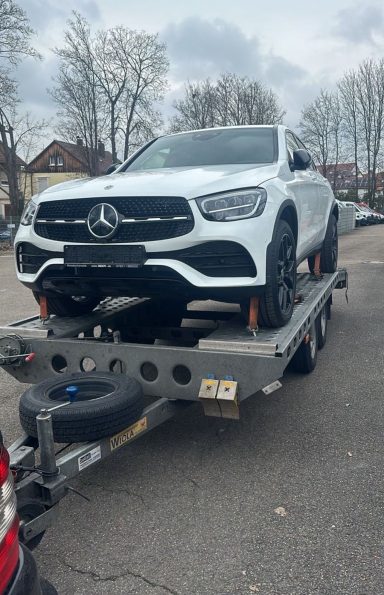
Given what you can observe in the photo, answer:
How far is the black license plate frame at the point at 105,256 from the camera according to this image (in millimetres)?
3672

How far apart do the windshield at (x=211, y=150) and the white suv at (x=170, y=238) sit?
0.51 m

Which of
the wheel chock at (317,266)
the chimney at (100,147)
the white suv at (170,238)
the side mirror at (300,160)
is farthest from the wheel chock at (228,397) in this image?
the chimney at (100,147)

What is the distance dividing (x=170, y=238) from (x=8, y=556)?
7.93ft

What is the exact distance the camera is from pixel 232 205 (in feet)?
12.0

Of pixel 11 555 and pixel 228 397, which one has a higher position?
pixel 11 555

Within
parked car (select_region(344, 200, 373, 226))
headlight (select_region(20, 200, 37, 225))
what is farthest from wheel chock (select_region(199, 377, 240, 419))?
parked car (select_region(344, 200, 373, 226))

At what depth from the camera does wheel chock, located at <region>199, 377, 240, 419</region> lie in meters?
3.35

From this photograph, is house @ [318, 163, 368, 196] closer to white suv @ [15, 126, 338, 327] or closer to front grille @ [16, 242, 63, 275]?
white suv @ [15, 126, 338, 327]

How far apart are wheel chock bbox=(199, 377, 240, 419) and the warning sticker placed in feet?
2.41

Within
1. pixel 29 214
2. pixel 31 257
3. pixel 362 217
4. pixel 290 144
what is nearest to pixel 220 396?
pixel 31 257

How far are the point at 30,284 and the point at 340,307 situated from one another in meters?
6.15

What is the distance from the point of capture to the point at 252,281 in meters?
3.62

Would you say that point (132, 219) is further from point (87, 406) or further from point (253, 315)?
point (87, 406)

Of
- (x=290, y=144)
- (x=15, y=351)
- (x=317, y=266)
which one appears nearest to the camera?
(x=15, y=351)
